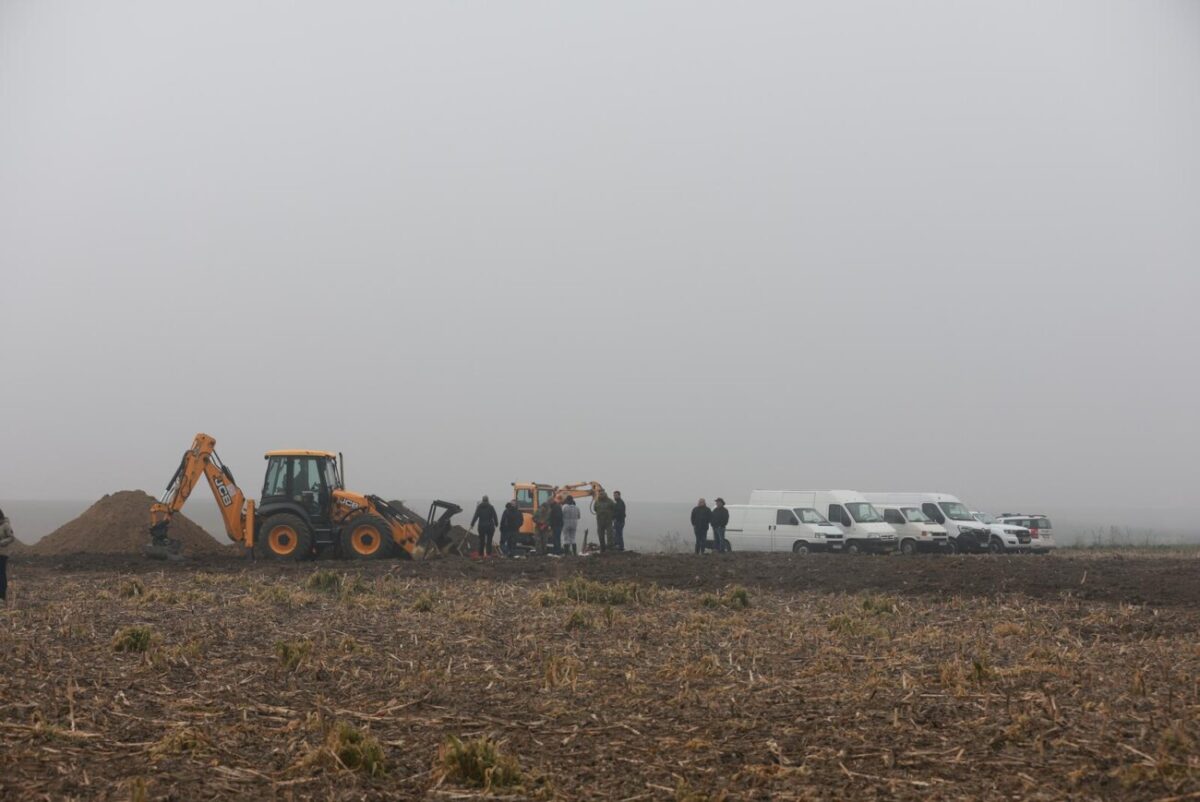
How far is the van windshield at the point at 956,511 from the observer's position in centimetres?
3750

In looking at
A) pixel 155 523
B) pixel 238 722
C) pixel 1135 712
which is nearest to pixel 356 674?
pixel 238 722

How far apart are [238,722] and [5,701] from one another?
6.21 ft

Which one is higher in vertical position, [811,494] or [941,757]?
[811,494]

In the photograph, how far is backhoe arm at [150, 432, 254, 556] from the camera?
2522cm

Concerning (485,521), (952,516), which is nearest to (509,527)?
(485,521)

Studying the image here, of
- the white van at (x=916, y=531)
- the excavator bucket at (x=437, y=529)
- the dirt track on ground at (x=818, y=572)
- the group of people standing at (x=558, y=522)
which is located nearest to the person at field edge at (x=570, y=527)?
the group of people standing at (x=558, y=522)

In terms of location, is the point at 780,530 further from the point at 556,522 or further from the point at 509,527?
the point at 509,527

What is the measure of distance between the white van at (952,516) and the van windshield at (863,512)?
2380 millimetres

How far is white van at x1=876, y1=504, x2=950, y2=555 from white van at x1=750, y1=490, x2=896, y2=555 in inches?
29.5

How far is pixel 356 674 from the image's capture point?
33.0ft

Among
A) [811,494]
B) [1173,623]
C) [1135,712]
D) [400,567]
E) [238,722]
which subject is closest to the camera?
[1135,712]

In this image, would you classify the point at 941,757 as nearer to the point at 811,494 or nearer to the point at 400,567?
the point at 400,567

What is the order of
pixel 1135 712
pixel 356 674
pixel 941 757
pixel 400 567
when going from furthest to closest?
pixel 400 567, pixel 356 674, pixel 1135 712, pixel 941 757

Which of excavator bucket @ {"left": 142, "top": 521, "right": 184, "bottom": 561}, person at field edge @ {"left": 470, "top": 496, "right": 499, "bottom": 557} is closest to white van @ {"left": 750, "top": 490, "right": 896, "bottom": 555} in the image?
person at field edge @ {"left": 470, "top": 496, "right": 499, "bottom": 557}
